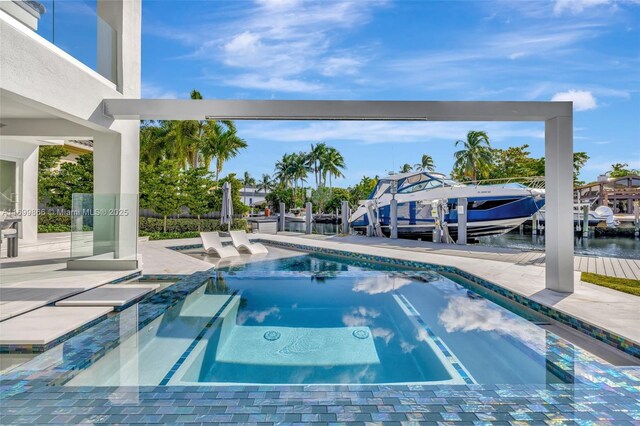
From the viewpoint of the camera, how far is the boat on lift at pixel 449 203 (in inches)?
599

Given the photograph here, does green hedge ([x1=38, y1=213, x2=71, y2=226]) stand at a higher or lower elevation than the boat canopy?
lower

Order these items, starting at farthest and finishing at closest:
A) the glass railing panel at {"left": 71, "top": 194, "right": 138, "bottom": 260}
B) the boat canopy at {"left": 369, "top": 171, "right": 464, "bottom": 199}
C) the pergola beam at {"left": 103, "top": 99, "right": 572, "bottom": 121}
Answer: the boat canopy at {"left": 369, "top": 171, "right": 464, "bottom": 199} → the glass railing panel at {"left": 71, "top": 194, "right": 138, "bottom": 260} → the pergola beam at {"left": 103, "top": 99, "right": 572, "bottom": 121}

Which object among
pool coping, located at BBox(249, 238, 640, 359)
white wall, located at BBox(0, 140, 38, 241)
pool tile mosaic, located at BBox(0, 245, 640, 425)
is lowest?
pool tile mosaic, located at BBox(0, 245, 640, 425)

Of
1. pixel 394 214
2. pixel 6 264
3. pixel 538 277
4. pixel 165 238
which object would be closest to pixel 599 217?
pixel 394 214

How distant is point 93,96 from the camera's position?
6.65 meters

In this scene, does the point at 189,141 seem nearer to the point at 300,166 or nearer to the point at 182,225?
the point at 182,225

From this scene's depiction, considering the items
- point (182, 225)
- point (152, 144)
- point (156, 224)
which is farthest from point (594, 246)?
point (152, 144)

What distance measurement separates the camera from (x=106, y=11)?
7855 mm

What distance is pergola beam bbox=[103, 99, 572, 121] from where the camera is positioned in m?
5.95

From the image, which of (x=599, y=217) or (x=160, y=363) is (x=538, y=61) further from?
(x=599, y=217)

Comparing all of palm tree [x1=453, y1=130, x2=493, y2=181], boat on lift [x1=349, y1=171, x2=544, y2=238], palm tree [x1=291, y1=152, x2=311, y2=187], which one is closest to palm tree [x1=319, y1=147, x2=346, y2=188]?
palm tree [x1=291, y1=152, x2=311, y2=187]

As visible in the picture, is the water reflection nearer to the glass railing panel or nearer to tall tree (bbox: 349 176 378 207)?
the glass railing panel

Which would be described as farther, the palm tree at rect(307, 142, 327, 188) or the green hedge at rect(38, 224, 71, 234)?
the palm tree at rect(307, 142, 327, 188)

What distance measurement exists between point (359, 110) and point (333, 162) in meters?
42.6
